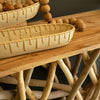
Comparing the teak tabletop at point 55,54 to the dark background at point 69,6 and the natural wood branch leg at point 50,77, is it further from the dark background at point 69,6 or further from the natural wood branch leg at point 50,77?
the dark background at point 69,6

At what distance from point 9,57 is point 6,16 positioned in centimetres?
18

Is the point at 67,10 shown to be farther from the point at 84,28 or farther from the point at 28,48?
the point at 28,48

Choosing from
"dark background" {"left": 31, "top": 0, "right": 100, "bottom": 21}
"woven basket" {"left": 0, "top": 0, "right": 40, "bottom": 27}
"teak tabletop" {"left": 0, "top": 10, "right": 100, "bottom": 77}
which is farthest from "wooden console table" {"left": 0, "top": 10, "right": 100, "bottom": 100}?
"dark background" {"left": 31, "top": 0, "right": 100, "bottom": 21}

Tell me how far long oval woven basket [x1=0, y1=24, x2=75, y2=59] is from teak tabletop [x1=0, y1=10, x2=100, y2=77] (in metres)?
0.02

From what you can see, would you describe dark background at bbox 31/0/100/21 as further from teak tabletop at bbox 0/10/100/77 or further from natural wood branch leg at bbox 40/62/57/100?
natural wood branch leg at bbox 40/62/57/100

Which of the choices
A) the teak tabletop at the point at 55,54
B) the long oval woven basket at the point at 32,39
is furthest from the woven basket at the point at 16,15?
the teak tabletop at the point at 55,54

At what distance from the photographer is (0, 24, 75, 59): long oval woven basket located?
0.59 m

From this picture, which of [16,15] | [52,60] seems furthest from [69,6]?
[52,60]

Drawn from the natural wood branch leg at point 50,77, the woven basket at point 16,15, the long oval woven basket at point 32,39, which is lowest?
the natural wood branch leg at point 50,77

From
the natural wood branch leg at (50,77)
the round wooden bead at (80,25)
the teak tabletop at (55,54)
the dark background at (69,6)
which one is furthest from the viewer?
the dark background at (69,6)

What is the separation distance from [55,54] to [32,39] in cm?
10

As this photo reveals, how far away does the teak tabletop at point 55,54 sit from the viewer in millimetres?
574

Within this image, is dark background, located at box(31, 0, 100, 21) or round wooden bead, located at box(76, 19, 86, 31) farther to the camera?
dark background, located at box(31, 0, 100, 21)

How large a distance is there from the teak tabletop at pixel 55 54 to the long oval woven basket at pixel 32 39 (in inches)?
0.8
